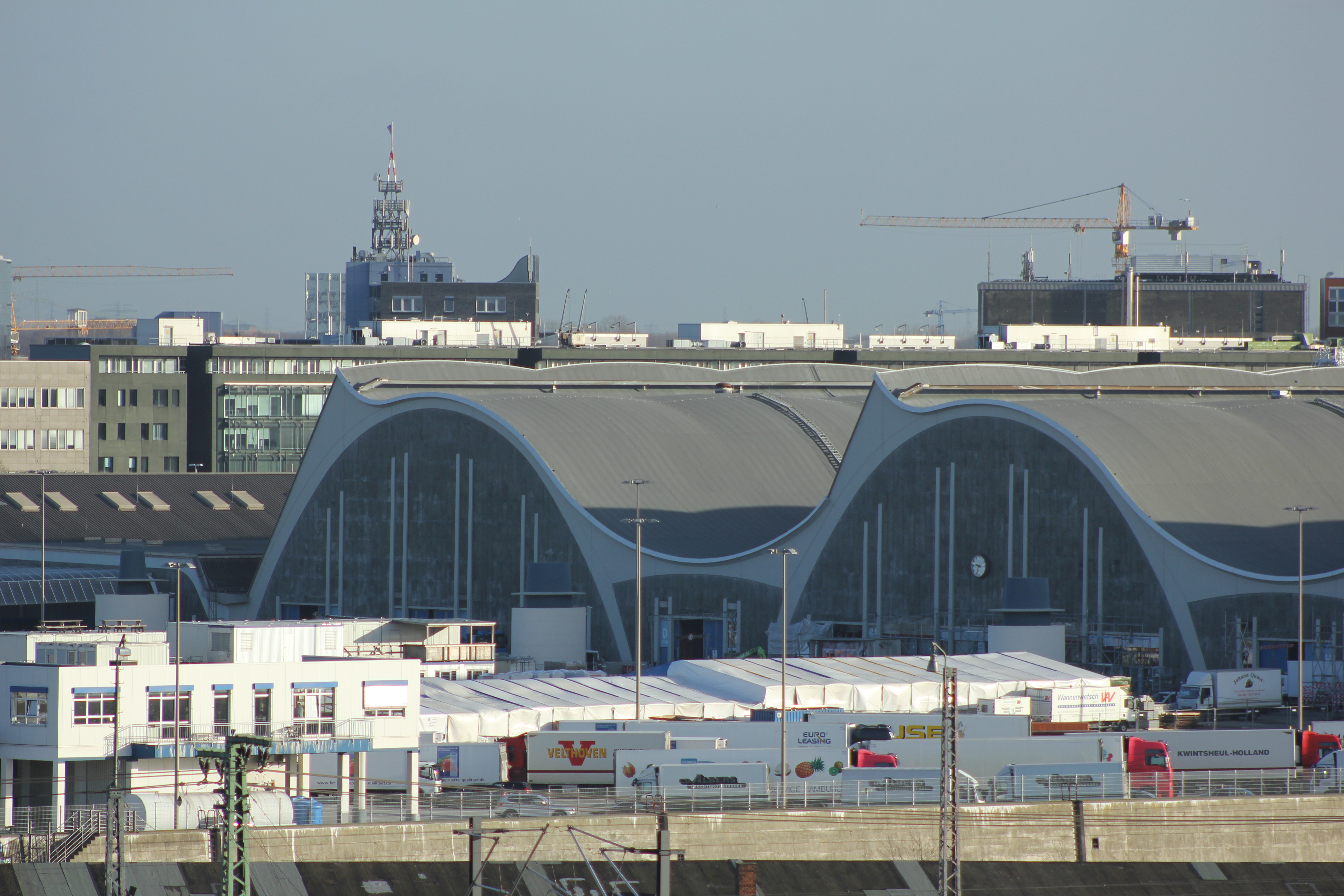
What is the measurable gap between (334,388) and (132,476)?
24.6 m

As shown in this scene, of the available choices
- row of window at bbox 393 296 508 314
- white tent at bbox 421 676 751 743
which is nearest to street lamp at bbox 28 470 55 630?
white tent at bbox 421 676 751 743

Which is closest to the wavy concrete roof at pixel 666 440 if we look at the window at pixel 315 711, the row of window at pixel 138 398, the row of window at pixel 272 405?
the window at pixel 315 711

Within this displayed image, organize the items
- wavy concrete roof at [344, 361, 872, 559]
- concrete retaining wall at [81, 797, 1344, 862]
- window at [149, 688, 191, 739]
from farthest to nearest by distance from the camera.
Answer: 1. wavy concrete roof at [344, 361, 872, 559]
2. window at [149, 688, 191, 739]
3. concrete retaining wall at [81, 797, 1344, 862]

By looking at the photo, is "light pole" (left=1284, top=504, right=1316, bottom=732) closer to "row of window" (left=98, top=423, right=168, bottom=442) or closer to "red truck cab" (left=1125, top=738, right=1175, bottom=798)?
"red truck cab" (left=1125, top=738, right=1175, bottom=798)

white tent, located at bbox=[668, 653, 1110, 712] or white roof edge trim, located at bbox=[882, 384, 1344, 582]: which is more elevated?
white roof edge trim, located at bbox=[882, 384, 1344, 582]

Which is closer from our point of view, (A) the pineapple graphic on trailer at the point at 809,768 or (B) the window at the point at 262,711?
(B) the window at the point at 262,711

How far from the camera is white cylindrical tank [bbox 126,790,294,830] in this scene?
48.8 metres

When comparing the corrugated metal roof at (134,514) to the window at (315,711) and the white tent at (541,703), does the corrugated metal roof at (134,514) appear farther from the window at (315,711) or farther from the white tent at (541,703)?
the window at (315,711)

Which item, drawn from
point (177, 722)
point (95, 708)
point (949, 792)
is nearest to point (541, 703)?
point (177, 722)

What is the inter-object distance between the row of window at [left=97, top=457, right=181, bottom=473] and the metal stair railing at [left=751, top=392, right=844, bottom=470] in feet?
188

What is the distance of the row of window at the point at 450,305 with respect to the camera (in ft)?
609

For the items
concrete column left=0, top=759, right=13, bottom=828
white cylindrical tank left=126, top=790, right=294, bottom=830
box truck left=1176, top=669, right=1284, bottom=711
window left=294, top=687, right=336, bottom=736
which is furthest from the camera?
box truck left=1176, top=669, right=1284, bottom=711

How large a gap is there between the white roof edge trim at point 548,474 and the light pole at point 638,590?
1.11 meters

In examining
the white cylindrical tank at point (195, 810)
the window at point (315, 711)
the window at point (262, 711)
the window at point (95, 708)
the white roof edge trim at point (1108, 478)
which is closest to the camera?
the white cylindrical tank at point (195, 810)
